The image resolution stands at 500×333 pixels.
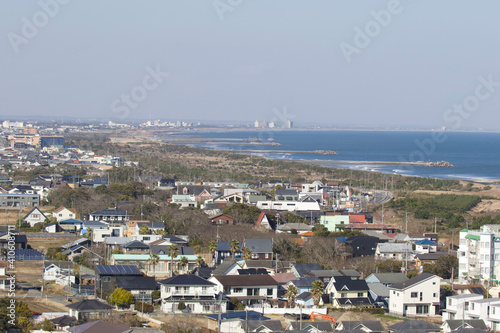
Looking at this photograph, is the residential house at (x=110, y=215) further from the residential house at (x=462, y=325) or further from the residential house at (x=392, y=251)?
the residential house at (x=462, y=325)

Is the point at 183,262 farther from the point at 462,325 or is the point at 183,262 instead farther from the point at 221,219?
the point at 462,325

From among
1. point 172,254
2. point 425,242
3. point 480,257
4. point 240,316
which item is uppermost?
point 480,257

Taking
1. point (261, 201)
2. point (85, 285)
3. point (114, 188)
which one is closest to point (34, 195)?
point (114, 188)

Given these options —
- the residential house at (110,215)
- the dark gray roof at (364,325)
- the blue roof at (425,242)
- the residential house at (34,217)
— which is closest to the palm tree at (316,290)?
the dark gray roof at (364,325)

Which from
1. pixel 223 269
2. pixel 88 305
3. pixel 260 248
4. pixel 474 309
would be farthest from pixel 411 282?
pixel 88 305

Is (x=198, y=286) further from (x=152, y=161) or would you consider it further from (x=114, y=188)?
(x=152, y=161)

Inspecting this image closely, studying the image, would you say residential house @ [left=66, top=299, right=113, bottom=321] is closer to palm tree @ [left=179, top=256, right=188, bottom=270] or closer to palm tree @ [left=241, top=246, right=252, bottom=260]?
palm tree @ [left=179, top=256, right=188, bottom=270]
